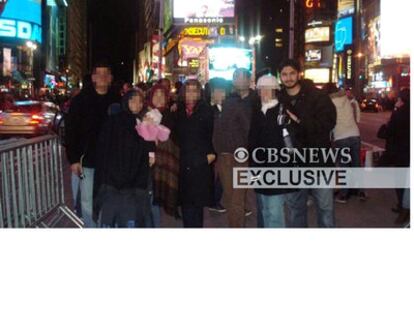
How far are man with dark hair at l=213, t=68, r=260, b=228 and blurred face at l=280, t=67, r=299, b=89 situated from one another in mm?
520

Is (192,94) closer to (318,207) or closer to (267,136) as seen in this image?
(267,136)

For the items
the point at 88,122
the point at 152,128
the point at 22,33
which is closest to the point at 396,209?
the point at 152,128

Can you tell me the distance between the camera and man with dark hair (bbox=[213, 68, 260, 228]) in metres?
7.34

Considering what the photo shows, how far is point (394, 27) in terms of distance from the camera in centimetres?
809

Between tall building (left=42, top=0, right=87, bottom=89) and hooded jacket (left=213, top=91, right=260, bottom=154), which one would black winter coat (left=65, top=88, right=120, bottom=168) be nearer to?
hooded jacket (left=213, top=91, right=260, bottom=154)

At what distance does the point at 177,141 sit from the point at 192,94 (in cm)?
51

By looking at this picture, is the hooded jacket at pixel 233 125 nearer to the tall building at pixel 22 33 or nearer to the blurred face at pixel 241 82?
the blurred face at pixel 241 82

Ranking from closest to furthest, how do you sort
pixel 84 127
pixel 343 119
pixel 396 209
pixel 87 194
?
pixel 84 127 → pixel 87 194 → pixel 396 209 → pixel 343 119

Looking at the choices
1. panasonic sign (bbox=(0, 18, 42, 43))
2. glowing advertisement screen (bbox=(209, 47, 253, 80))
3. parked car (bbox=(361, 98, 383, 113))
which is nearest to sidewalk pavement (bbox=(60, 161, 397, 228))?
glowing advertisement screen (bbox=(209, 47, 253, 80))

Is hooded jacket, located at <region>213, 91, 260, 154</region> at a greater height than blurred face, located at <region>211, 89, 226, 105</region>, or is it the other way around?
blurred face, located at <region>211, 89, 226, 105</region>

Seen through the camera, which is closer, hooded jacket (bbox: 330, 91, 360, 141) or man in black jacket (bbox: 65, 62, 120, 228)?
man in black jacket (bbox: 65, 62, 120, 228)

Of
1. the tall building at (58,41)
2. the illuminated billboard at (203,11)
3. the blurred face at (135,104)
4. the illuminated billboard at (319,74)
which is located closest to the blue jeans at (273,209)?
the blurred face at (135,104)

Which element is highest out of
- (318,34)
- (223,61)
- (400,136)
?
(318,34)
